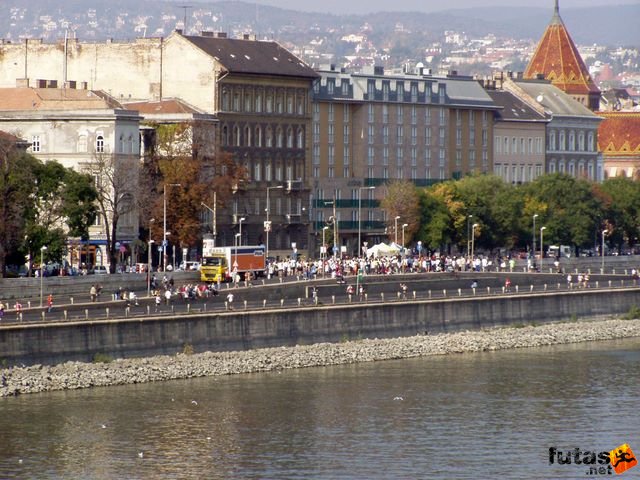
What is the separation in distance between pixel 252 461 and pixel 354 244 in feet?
290

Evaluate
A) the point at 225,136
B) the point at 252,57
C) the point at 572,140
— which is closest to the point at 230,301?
the point at 225,136

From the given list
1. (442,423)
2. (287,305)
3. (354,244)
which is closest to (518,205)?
(354,244)

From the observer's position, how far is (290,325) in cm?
9862

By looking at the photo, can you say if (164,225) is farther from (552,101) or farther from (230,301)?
(552,101)

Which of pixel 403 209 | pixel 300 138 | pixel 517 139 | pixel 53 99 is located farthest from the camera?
pixel 517 139

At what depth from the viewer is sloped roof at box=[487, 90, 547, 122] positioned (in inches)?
7175

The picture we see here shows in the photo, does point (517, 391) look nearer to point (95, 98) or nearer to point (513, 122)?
point (95, 98)

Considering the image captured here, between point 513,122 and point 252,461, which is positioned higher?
point 513,122

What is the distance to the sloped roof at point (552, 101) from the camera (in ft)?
633

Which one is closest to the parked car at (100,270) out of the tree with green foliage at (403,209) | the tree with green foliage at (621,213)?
the tree with green foliage at (403,209)

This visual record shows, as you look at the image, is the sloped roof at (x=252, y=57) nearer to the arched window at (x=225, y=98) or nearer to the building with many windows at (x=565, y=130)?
the arched window at (x=225, y=98)

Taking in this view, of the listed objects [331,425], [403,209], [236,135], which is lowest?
[331,425]

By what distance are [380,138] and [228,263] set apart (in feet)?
157

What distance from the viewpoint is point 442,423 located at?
77938mm
